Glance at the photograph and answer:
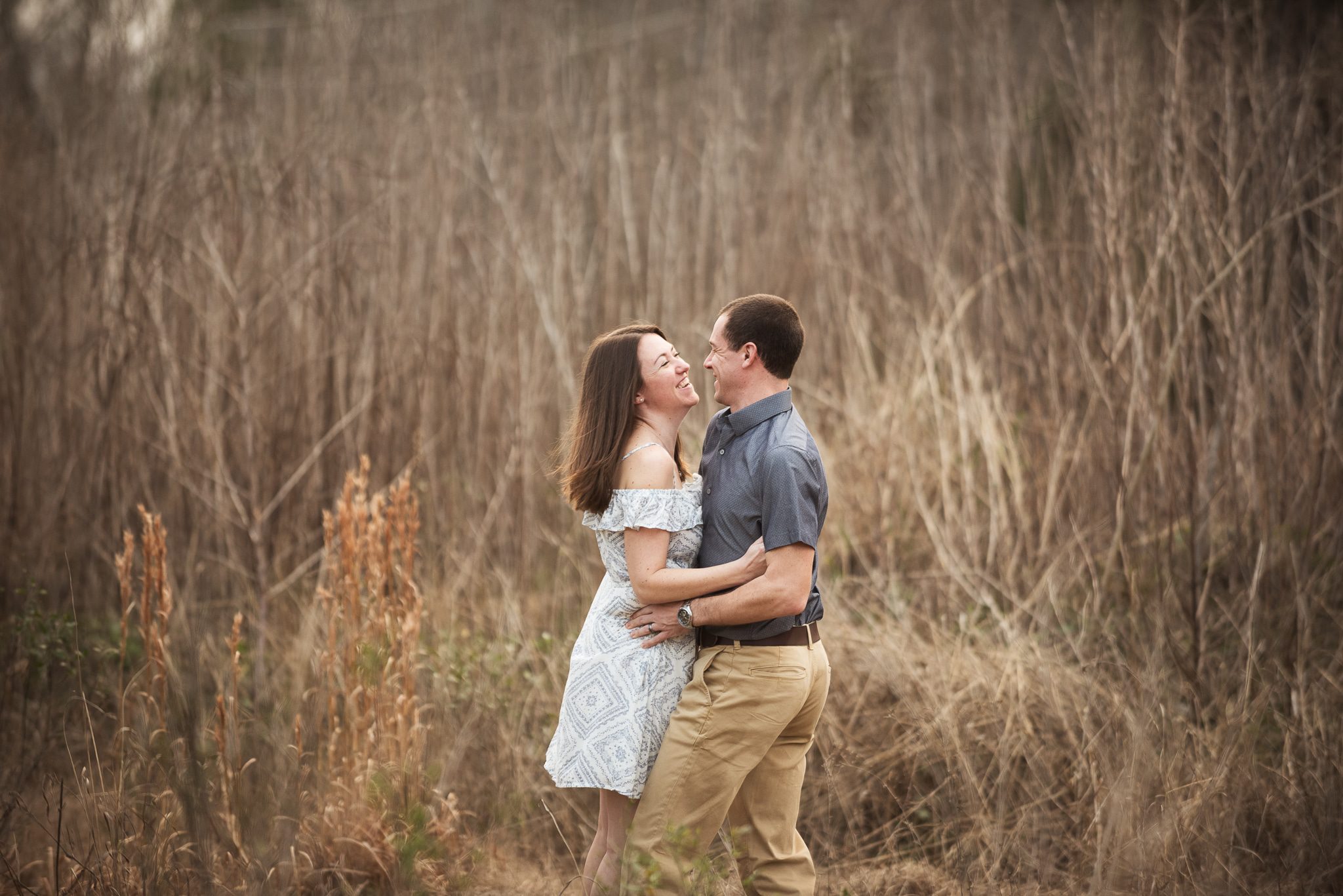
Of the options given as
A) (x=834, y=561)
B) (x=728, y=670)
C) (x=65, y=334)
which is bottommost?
(x=834, y=561)

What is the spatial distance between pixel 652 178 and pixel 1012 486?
2.55m

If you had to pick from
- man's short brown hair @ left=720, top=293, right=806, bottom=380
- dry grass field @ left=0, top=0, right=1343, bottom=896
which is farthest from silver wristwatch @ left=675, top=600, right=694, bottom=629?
dry grass field @ left=0, top=0, right=1343, bottom=896

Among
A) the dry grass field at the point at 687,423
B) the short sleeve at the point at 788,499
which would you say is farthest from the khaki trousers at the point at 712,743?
the dry grass field at the point at 687,423

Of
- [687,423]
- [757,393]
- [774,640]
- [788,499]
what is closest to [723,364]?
[757,393]

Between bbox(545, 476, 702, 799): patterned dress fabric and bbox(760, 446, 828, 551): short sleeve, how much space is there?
7.6 inches

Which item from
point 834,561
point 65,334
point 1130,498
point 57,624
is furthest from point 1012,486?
point 65,334

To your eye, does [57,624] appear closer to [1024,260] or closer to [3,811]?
[3,811]

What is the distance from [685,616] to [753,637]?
147mm

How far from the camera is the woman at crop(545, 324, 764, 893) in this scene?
7.06 ft

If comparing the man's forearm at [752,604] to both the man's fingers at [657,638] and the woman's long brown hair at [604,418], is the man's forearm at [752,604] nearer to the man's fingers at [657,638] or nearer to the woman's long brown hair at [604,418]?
the man's fingers at [657,638]

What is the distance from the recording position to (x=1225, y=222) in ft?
12.5

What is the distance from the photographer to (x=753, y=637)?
2.18 metres

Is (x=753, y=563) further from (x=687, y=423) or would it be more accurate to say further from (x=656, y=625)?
(x=687, y=423)

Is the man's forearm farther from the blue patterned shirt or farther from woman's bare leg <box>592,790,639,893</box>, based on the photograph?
woman's bare leg <box>592,790,639,893</box>
